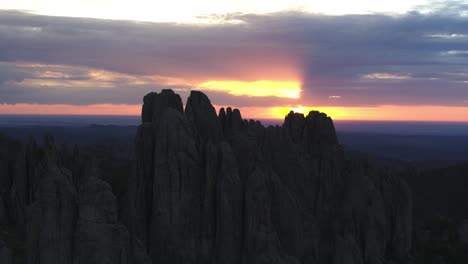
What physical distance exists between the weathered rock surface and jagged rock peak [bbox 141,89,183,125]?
0.09m

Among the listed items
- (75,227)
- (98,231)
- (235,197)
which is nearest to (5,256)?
(75,227)

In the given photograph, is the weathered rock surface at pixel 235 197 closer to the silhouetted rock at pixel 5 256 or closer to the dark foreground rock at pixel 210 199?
the dark foreground rock at pixel 210 199

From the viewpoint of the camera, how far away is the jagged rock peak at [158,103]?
1704 inches

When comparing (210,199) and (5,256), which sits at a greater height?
(210,199)

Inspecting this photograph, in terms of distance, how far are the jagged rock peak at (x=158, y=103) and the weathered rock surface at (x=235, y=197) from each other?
3.5 inches

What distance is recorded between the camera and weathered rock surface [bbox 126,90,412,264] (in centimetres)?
3678

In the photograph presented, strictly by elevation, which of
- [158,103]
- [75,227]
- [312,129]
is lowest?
[75,227]

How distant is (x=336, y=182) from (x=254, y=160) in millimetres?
14551

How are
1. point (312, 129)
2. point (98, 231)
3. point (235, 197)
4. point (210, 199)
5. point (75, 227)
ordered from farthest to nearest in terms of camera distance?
1. point (312, 129)
2. point (210, 199)
3. point (235, 197)
4. point (75, 227)
5. point (98, 231)

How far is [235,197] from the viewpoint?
3762 centimetres

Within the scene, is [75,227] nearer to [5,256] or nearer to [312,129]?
[5,256]

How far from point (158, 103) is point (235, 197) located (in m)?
11.8

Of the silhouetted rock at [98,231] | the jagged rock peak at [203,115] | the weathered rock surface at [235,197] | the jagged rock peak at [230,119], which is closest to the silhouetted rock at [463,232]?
the weathered rock surface at [235,197]

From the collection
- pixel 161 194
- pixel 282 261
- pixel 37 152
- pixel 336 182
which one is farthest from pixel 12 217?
pixel 336 182
